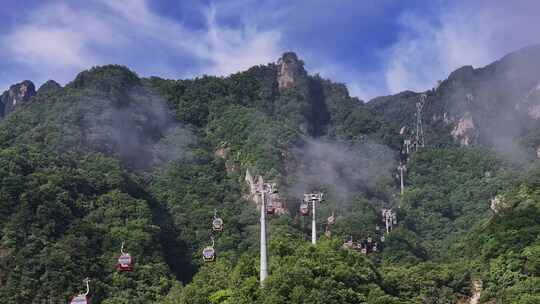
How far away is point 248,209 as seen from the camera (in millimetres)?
104250

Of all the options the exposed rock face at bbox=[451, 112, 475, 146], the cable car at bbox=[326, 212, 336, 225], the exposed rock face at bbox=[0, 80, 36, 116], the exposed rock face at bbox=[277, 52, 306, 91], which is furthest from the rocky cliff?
the exposed rock face at bbox=[0, 80, 36, 116]

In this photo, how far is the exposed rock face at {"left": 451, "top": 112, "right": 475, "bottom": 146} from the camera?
6767 inches

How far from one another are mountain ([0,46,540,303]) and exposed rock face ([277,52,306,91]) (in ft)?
0.99

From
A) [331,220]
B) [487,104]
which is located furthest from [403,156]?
[331,220]

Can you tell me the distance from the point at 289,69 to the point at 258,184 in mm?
91649

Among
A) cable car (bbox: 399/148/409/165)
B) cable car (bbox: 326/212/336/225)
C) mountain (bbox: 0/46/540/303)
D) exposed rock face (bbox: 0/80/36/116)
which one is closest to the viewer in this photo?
mountain (bbox: 0/46/540/303)

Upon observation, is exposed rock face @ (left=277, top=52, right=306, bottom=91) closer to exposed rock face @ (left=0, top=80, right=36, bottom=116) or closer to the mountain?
the mountain

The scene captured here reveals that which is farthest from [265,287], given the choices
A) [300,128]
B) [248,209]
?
[300,128]

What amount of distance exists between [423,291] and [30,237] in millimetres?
37311

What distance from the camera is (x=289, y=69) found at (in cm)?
15950

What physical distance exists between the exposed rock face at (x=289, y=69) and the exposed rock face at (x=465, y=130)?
4007cm

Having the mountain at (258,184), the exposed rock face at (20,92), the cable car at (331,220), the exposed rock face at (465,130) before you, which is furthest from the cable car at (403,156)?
the exposed rock face at (20,92)

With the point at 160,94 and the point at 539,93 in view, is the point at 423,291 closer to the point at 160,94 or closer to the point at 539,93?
the point at 160,94

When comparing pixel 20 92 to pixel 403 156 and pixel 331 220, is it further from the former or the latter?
pixel 331 220
